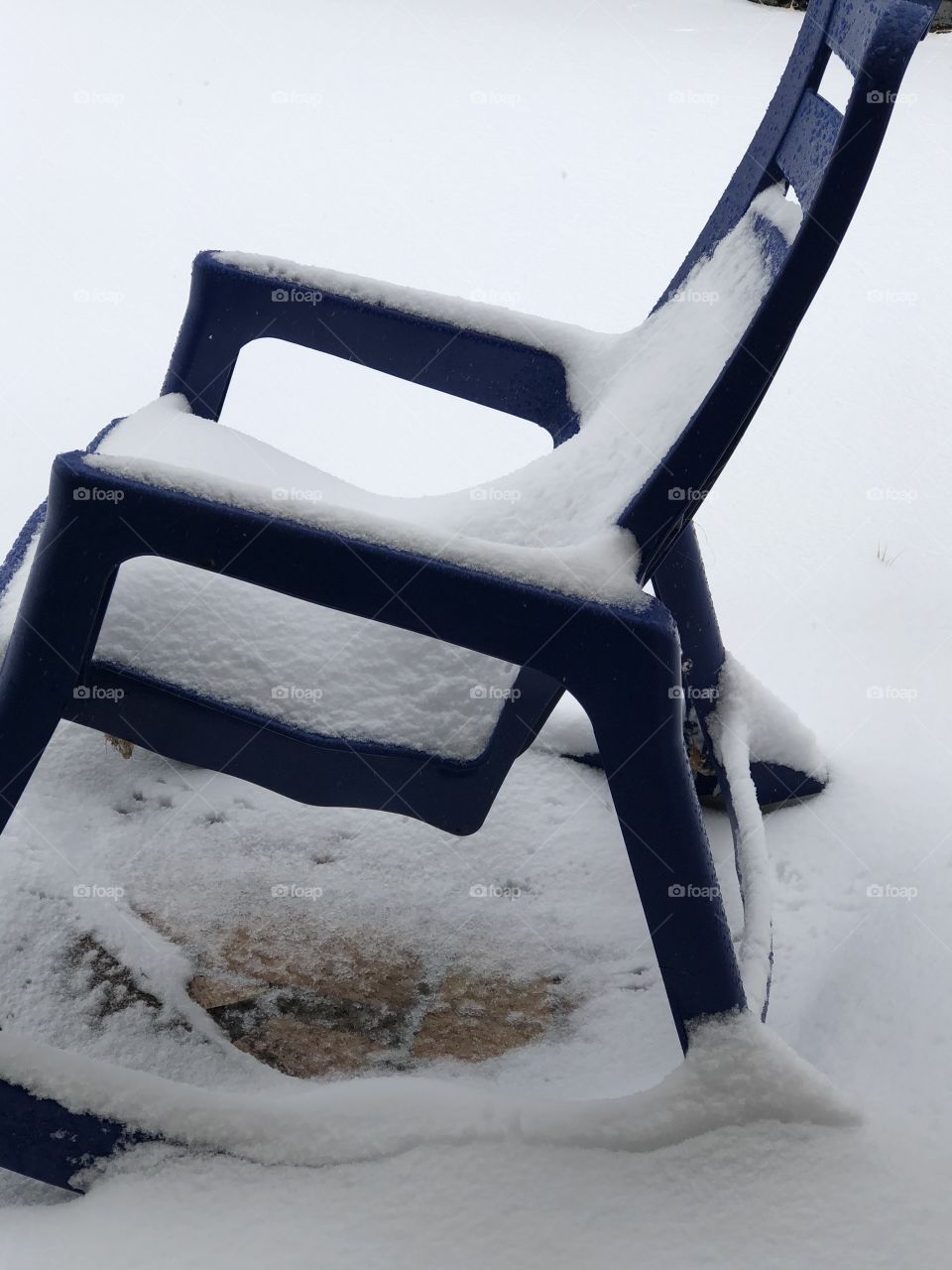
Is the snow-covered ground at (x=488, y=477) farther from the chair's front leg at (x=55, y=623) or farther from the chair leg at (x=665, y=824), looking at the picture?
the chair's front leg at (x=55, y=623)

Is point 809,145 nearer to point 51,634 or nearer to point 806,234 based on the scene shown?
point 806,234

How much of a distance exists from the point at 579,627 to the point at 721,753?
61 centimetres

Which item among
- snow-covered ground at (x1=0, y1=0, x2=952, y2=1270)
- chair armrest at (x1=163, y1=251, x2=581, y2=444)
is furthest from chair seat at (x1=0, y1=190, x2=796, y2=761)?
snow-covered ground at (x1=0, y1=0, x2=952, y2=1270)

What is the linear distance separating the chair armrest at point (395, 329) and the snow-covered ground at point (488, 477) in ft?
1.83

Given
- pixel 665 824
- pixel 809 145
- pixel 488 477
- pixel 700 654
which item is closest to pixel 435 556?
pixel 665 824

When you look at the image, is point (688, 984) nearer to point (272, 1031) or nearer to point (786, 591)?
point (272, 1031)

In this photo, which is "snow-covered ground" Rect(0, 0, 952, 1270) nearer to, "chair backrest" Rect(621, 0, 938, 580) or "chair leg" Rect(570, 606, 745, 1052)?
"chair leg" Rect(570, 606, 745, 1052)

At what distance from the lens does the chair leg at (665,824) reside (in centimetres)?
101

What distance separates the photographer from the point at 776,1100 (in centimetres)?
110

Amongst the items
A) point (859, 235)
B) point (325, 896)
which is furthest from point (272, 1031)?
point (859, 235)

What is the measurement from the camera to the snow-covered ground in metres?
1.06

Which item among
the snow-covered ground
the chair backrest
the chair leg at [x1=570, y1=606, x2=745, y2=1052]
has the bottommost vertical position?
the snow-covered ground

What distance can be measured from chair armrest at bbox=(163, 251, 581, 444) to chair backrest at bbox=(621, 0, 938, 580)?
396 mm

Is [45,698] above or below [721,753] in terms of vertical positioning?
above
